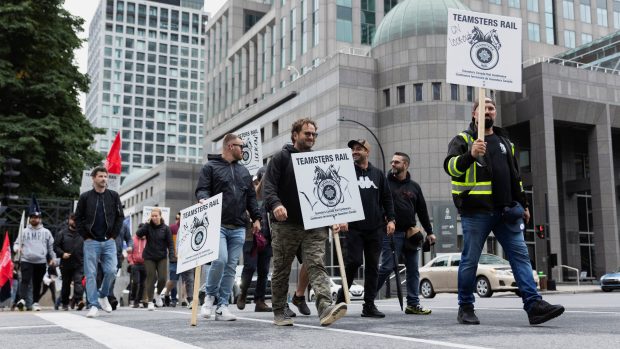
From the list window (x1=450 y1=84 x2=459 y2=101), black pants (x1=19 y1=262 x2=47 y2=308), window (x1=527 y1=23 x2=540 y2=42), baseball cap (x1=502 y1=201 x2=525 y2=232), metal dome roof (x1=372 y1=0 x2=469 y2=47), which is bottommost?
black pants (x1=19 y1=262 x2=47 y2=308)

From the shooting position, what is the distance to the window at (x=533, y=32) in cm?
6344

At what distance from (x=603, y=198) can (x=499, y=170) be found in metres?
46.4

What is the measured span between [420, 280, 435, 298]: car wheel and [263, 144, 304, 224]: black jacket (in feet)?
57.4

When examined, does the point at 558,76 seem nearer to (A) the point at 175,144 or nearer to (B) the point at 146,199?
(B) the point at 146,199

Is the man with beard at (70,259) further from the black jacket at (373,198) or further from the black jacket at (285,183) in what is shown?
the black jacket at (285,183)

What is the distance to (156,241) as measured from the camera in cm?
1349

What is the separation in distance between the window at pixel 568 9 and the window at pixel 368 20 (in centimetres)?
1811

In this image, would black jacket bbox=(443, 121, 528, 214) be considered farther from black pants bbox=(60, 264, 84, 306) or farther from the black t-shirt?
black pants bbox=(60, 264, 84, 306)

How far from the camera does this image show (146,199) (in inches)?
3671

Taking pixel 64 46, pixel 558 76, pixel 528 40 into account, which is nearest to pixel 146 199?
pixel 528 40

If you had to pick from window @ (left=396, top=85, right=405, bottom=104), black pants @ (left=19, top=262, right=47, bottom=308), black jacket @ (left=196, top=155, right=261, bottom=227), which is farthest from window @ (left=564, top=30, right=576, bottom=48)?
black jacket @ (left=196, top=155, right=261, bottom=227)

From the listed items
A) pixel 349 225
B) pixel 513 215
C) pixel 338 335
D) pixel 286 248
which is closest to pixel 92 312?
pixel 349 225

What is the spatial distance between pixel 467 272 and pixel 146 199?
89.4 m

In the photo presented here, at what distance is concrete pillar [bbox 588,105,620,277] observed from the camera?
48.6 m
